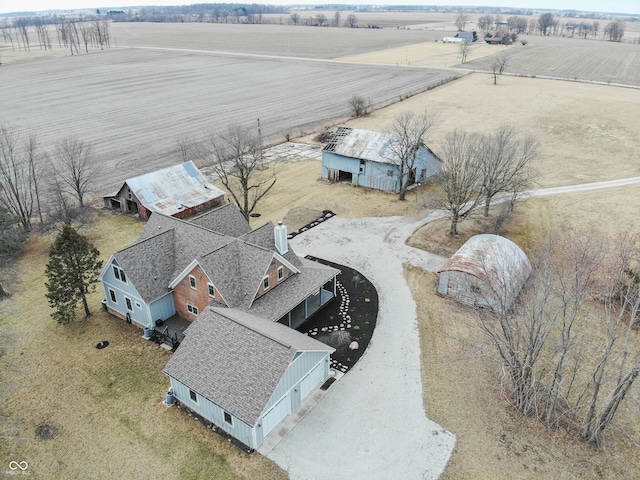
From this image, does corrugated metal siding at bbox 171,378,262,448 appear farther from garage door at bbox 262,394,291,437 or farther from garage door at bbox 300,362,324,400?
Result: garage door at bbox 300,362,324,400

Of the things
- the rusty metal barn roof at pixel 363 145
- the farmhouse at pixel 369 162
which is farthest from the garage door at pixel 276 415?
the rusty metal barn roof at pixel 363 145

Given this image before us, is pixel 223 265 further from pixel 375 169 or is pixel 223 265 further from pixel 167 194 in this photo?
pixel 375 169

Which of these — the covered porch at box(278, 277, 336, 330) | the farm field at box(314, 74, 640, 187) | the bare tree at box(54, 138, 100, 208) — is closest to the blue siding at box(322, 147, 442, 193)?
the farm field at box(314, 74, 640, 187)

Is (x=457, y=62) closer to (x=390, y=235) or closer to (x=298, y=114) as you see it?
(x=298, y=114)

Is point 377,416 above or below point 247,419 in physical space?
below

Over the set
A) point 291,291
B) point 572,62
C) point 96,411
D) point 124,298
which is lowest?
point 96,411

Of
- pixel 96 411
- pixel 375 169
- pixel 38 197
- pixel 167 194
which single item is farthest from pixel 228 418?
pixel 375 169

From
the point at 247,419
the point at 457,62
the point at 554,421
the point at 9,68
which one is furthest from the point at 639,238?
the point at 9,68
